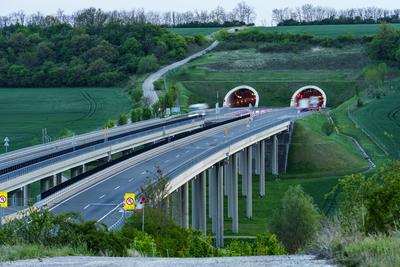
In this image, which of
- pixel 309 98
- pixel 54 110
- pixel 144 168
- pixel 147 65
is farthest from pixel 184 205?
pixel 147 65

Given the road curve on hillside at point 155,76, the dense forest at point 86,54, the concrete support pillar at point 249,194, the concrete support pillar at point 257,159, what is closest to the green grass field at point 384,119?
the concrete support pillar at point 257,159

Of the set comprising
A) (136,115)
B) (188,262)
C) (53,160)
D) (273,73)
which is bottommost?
(136,115)

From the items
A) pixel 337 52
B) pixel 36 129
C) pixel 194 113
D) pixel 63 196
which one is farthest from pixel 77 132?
pixel 337 52

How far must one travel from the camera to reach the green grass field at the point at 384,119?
82812 millimetres

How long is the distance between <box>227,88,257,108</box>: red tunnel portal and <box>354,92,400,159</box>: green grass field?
24928mm

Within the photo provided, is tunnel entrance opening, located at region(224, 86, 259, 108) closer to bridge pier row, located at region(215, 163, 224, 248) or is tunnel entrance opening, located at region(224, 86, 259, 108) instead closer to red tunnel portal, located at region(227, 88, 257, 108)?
red tunnel portal, located at region(227, 88, 257, 108)

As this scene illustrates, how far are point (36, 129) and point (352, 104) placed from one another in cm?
4022

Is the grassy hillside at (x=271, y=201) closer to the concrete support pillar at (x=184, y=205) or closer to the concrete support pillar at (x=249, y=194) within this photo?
the concrete support pillar at (x=249, y=194)

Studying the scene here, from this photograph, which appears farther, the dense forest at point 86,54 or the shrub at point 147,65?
the dense forest at point 86,54

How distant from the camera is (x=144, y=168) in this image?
53.3 meters

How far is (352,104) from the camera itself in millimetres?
107312

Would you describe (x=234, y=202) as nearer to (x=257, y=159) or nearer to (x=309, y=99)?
(x=257, y=159)

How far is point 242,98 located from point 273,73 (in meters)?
9.81

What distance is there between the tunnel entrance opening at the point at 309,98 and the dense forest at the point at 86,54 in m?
30.7
